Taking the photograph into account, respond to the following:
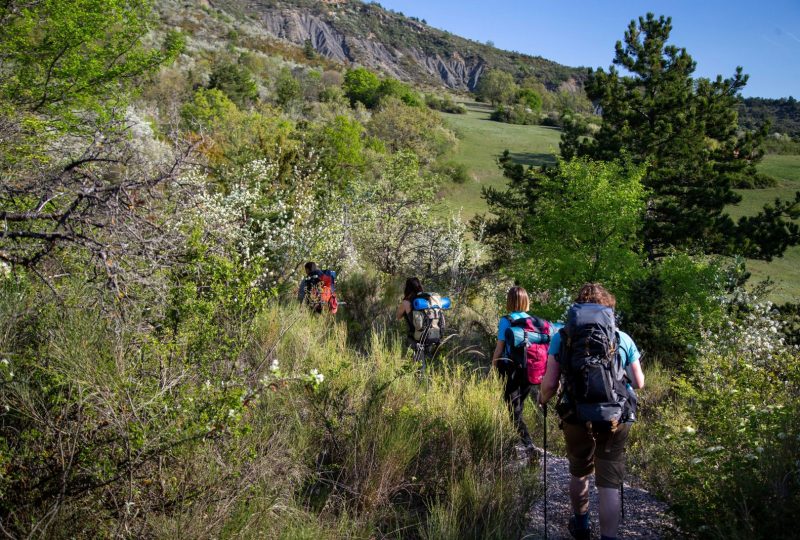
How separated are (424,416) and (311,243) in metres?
6.07

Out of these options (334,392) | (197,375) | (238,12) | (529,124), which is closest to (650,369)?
(334,392)

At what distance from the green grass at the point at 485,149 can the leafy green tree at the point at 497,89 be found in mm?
15104

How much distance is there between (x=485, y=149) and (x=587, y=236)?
3798cm

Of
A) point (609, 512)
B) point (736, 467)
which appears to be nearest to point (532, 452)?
point (609, 512)

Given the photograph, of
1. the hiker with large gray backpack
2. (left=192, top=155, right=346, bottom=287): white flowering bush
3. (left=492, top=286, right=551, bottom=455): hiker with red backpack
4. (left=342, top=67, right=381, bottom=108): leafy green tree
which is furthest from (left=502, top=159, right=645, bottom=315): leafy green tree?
(left=342, top=67, right=381, bottom=108): leafy green tree

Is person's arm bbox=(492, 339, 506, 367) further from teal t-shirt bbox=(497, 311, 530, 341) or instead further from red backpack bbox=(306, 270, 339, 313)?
red backpack bbox=(306, 270, 339, 313)

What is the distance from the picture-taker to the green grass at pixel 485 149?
112 ft

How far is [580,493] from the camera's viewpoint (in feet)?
11.0

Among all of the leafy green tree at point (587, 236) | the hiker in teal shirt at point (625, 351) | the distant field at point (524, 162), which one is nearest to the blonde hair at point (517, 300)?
the hiker in teal shirt at point (625, 351)

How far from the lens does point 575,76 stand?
12181cm

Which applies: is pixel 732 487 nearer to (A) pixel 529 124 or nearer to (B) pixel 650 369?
(B) pixel 650 369

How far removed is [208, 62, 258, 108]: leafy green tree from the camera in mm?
33188

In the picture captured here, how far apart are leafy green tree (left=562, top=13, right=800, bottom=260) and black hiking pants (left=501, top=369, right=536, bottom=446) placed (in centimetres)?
1092

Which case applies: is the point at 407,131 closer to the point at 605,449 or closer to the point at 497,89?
the point at 605,449
